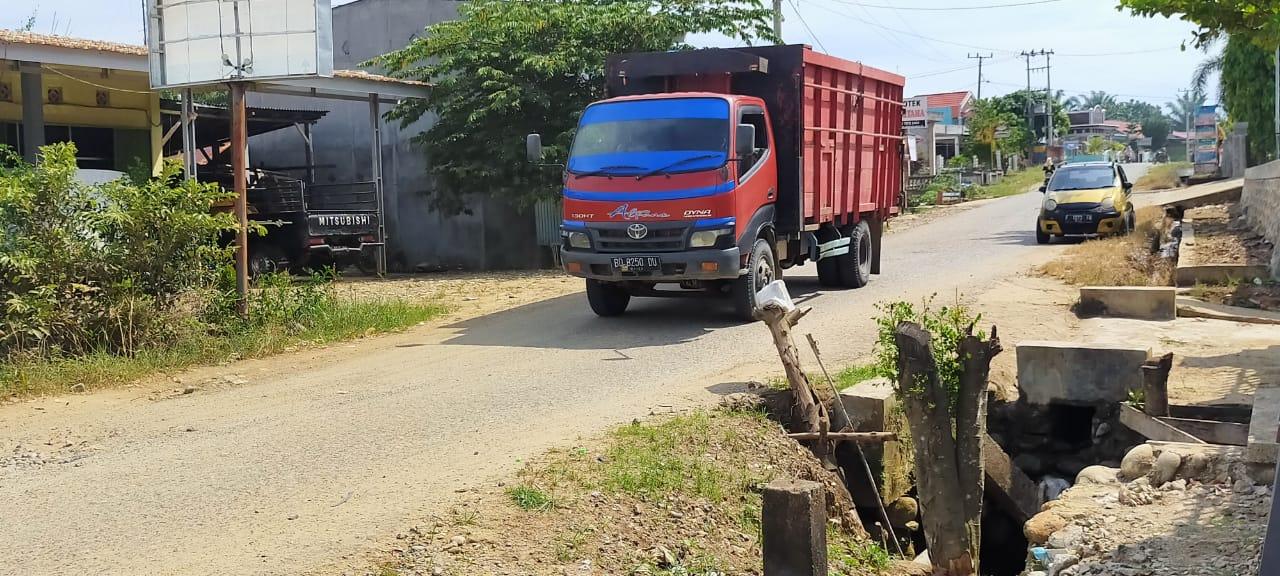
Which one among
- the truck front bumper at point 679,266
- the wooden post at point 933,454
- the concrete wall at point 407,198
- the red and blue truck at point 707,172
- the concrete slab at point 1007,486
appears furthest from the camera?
the concrete wall at point 407,198

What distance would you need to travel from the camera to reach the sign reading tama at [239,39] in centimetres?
1096

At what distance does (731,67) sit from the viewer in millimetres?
12039

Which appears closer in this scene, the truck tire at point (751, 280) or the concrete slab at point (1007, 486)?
the concrete slab at point (1007, 486)

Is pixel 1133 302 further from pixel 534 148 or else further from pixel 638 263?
pixel 534 148

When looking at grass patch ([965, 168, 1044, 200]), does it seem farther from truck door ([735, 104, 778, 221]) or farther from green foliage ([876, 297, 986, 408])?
green foliage ([876, 297, 986, 408])

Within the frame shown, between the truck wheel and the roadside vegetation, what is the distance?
10.2ft

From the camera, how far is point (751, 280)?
447 inches

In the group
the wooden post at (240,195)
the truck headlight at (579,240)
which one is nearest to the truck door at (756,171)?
the truck headlight at (579,240)

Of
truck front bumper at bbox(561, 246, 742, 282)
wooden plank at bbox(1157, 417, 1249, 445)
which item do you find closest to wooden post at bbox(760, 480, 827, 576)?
wooden plank at bbox(1157, 417, 1249, 445)

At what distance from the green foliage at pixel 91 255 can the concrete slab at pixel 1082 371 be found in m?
7.29

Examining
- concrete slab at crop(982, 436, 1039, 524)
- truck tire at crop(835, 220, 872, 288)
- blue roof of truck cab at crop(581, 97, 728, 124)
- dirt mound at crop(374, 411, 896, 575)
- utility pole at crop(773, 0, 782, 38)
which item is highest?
utility pole at crop(773, 0, 782, 38)

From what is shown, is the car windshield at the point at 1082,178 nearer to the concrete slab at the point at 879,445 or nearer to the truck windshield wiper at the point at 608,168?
the truck windshield wiper at the point at 608,168

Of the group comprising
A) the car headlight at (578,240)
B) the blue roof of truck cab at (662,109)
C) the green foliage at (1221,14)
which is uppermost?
the green foliage at (1221,14)

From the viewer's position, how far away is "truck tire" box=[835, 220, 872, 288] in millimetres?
14531
